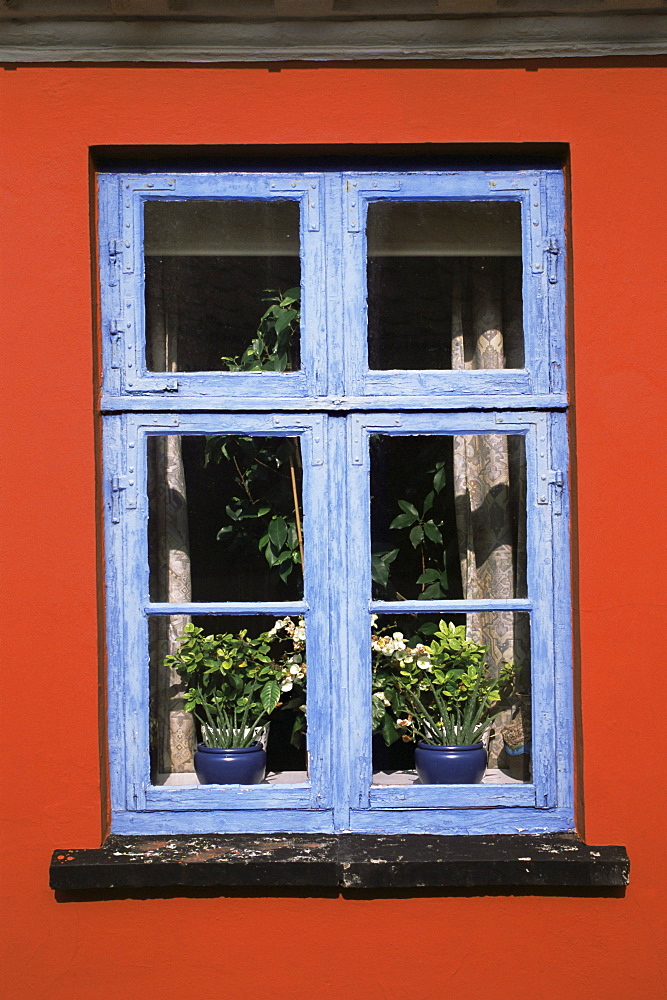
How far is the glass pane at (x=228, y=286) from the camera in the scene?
9.34ft

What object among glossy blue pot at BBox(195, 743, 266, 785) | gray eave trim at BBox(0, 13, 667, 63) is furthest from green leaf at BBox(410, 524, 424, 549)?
gray eave trim at BBox(0, 13, 667, 63)

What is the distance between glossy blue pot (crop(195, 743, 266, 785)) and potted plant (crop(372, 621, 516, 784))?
37cm

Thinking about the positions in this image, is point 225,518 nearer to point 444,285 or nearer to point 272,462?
point 272,462

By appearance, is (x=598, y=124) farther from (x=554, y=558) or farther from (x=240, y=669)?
(x=240, y=669)

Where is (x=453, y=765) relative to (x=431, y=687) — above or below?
below

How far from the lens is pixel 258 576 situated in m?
2.85

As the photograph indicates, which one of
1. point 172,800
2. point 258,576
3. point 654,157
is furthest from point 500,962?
point 654,157

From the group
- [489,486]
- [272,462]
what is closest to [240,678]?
[272,462]

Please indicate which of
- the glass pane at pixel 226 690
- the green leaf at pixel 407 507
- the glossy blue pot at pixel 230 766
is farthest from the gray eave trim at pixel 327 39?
the glossy blue pot at pixel 230 766

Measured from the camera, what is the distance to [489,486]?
2.92 metres

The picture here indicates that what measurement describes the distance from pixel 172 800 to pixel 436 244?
178 centimetres

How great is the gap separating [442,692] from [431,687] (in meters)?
0.03

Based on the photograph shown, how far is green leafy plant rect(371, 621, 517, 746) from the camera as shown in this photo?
2.83m

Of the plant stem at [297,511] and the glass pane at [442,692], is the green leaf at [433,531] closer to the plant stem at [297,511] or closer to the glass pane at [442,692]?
the glass pane at [442,692]
